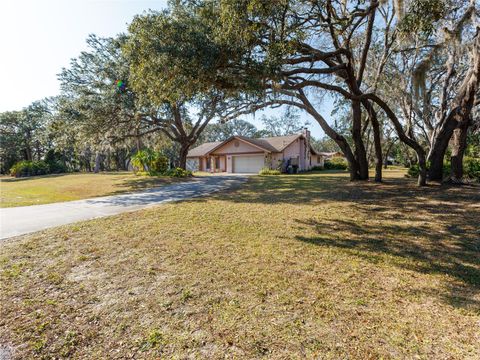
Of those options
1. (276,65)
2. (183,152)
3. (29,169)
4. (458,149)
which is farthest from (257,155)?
(29,169)

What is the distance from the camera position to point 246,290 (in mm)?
3223

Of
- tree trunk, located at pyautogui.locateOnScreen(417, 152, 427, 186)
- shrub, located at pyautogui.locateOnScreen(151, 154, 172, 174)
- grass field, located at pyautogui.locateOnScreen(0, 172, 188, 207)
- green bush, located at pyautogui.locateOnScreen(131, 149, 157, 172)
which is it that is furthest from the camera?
green bush, located at pyautogui.locateOnScreen(131, 149, 157, 172)

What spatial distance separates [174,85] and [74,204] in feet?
18.9

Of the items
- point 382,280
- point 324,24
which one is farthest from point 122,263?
point 324,24

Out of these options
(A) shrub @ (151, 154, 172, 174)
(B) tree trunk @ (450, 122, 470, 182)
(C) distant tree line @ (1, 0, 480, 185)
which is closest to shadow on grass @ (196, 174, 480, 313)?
(B) tree trunk @ (450, 122, 470, 182)

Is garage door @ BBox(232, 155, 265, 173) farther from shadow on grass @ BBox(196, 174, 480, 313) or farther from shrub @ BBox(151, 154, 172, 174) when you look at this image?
shadow on grass @ BBox(196, 174, 480, 313)

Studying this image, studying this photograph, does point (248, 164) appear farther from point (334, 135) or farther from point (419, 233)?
point (419, 233)

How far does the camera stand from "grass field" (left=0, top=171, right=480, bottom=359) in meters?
2.32

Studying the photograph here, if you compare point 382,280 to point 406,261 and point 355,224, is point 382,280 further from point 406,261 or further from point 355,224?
point 355,224

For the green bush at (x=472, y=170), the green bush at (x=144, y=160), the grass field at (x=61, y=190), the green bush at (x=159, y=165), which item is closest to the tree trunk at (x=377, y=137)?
the green bush at (x=472, y=170)

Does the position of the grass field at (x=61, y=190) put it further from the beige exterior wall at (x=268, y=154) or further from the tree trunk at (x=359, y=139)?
the beige exterior wall at (x=268, y=154)

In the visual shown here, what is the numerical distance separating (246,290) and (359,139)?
1175 cm

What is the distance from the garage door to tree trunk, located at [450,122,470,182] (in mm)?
19113

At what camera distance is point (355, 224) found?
612cm
